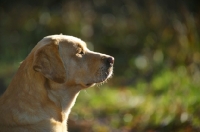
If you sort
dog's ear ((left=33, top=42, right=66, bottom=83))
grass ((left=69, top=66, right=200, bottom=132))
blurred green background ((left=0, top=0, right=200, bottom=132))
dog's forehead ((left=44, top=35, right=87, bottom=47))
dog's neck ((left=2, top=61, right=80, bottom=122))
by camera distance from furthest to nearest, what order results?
blurred green background ((left=0, top=0, right=200, bottom=132))
grass ((left=69, top=66, right=200, bottom=132))
dog's forehead ((left=44, top=35, right=87, bottom=47))
dog's neck ((left=2, top=61, right=80, bottom=122))
dog's ear ((left=33, top=42, right=66, bottom=83))

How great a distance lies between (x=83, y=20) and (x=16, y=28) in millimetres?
1581

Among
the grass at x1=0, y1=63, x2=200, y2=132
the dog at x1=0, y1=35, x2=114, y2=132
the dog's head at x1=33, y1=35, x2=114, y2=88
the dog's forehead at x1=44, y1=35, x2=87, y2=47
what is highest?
the grass at x1=0, y1=63, x2=200, y2=132

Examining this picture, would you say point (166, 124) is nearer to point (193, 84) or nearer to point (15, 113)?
point (193, 84)

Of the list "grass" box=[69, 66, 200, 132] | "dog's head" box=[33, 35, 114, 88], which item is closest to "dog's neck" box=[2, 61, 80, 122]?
"dog's head" box=[33, 35, 114, 88]

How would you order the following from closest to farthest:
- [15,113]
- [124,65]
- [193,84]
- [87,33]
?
[15,113] → [193,84] → [124,65] → [87,33]

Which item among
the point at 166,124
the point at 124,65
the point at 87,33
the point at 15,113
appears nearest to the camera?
the point at 15,113

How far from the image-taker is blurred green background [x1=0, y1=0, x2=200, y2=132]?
7910mm

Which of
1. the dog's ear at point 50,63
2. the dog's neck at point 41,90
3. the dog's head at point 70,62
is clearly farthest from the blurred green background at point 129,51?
the dog's ear at point 50,63

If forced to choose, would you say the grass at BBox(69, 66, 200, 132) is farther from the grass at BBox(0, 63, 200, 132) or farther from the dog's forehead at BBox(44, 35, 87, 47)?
the dog's forehead at BBox(44, 35, 87, 47)

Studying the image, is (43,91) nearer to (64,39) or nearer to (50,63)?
(50,63)

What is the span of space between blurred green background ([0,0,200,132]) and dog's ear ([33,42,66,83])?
7.83 ft

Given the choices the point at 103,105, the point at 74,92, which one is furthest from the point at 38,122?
the point at 103,105

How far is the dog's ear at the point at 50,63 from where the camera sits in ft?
17.6

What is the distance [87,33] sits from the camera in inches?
485
